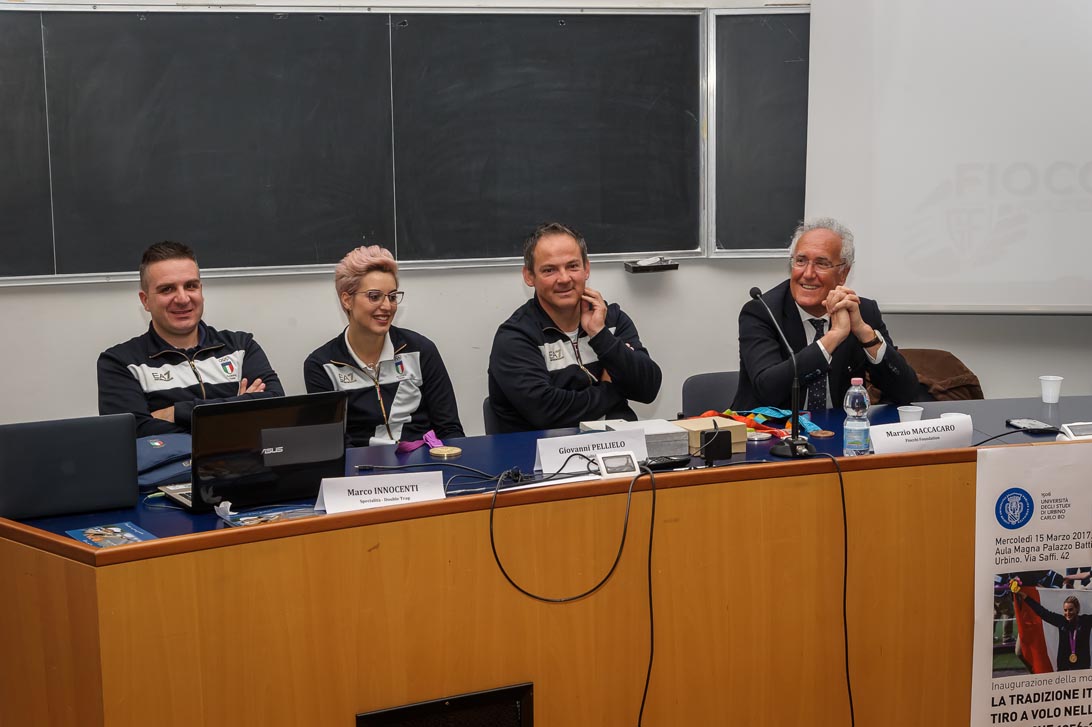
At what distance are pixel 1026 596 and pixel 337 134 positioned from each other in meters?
2.77

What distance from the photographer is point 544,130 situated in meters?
4.14

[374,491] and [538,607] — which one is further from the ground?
[374,491]

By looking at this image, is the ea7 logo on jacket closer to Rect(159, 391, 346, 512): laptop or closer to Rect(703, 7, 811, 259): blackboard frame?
Rect(159, 391, 346, 512): laptop

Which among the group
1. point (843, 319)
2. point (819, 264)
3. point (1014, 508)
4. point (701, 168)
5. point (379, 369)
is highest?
point (701, 168)

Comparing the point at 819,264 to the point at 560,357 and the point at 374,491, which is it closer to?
the point at 560,357

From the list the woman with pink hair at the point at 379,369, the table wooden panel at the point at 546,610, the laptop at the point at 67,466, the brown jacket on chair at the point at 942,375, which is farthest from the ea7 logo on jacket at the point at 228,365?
the brown jacket on chair at the point at 942,375

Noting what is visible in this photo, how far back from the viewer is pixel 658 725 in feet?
6.93

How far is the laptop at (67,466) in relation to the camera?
1.94m

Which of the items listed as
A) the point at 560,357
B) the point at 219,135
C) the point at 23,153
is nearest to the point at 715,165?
the point at 560,357

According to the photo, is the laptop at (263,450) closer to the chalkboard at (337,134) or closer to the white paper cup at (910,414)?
the white paper cup at (910,414)

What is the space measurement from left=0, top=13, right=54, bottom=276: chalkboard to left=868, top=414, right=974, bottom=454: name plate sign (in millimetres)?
2819

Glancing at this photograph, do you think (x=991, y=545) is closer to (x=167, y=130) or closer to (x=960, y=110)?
(x=960, y=110)

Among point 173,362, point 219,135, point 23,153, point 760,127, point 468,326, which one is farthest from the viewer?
point 760,127

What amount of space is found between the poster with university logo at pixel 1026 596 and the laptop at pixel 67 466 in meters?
1.73
